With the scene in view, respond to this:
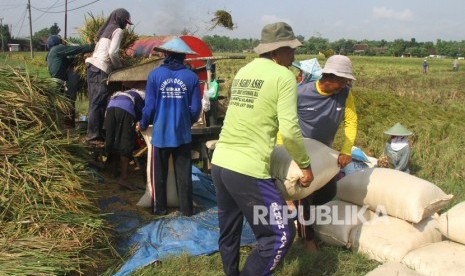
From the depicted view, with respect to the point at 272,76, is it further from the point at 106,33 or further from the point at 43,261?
the point at 106,33

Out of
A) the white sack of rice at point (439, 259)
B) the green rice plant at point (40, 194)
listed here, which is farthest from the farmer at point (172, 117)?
the white sack of rice at point (439, 259)

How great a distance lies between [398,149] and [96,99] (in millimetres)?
3669

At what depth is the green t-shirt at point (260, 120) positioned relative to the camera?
258 centimetres

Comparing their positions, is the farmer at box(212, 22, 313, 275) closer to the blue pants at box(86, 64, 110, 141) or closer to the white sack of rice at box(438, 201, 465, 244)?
the white sack of rice at box(438, 201, 465, 244)

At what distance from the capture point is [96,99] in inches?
219

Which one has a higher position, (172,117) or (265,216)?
(172,117)

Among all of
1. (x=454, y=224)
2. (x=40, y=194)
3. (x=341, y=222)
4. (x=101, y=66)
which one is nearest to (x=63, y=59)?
(x=101, y=66)

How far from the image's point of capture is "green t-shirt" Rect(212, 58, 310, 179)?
2.58 metres

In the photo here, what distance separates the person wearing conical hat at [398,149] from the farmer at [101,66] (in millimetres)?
3396

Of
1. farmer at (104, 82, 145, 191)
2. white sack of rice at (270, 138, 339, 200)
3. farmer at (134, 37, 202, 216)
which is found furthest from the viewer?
farmer at (104, 82, 145, 191)

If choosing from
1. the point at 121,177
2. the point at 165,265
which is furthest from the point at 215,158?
the point at 121,177

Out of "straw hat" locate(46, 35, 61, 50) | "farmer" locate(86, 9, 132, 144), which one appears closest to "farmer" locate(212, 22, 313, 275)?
"farmer" locate(86, 9, 132, 144)
